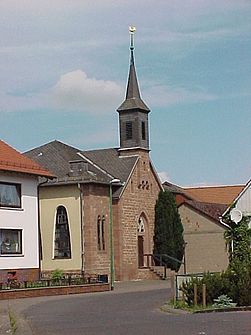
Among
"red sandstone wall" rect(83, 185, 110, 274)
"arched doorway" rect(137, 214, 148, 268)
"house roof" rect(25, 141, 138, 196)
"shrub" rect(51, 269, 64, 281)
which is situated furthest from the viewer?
"arched doorway" rect(137, 214, 148, 268)

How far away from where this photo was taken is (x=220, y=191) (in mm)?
97250

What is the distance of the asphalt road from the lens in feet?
63.7

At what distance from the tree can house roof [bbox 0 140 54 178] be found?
49.7 feet

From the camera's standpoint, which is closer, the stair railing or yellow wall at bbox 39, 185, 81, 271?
yellow wall at bbox 39, 185, 81, 271

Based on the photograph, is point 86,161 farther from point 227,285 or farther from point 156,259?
point 227,285

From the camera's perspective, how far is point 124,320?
76.5 ft

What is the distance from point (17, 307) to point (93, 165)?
1242 inches

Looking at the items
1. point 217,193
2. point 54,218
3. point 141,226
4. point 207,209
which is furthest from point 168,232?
point 217,193

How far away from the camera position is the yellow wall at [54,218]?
57500mm

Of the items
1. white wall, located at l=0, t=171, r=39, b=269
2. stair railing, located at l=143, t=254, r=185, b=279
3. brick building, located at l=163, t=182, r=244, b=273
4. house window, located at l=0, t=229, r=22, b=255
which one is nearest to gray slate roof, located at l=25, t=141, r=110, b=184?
white wall, located at l=0, t=171, r=39, b=269

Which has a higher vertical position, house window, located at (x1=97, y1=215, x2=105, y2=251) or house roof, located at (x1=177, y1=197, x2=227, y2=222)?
house roof, located at (x1=177, y1=197, x2=227, y2=222)

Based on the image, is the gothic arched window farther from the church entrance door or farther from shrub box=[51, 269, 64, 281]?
shrub box=[51, 269, 64, 281]

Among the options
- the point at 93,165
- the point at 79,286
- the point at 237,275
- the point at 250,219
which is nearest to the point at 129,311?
the point at 237,275

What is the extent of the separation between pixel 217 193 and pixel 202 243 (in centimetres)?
2990
